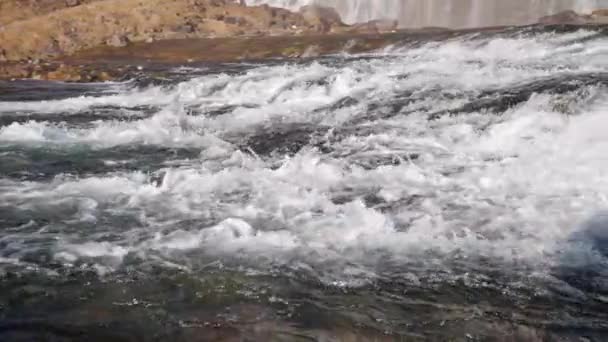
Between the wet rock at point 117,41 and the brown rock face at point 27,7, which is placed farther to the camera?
the brown rock face at point 27,7

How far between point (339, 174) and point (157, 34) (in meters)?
→ 19.7

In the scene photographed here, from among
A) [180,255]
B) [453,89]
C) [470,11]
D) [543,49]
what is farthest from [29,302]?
[470,11]

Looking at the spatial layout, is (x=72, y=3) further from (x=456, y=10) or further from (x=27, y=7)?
(x=456, y=10)

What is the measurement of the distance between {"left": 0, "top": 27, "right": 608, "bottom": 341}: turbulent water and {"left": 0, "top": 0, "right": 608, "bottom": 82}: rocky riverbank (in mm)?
7821

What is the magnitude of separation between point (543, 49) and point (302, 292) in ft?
31.5

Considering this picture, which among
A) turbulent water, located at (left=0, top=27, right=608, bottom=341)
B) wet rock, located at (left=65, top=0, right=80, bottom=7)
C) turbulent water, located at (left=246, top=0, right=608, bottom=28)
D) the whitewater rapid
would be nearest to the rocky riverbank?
wet rock, located at (left=65, top=0, right=80, bottom=7)

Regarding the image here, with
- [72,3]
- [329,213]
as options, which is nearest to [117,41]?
[72,3]

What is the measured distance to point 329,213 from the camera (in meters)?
5.31

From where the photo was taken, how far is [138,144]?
27.6ft

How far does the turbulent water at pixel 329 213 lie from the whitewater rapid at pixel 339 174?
1.0 inches

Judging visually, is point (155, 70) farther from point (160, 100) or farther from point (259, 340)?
point (259, 340)

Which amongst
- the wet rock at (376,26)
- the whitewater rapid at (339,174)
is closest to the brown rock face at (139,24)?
the wet rock at (376,26)

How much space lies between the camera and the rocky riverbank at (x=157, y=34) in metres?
18.1

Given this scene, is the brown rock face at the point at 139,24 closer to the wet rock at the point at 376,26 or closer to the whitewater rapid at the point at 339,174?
the wet rock at the point at 376,26
